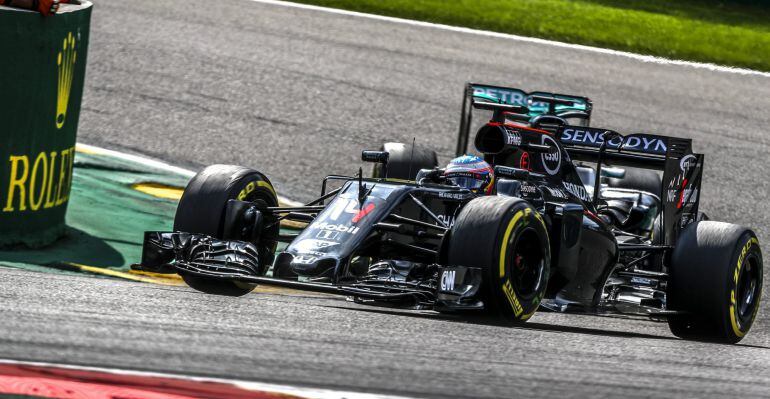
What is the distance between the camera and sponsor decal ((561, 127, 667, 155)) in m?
8.66

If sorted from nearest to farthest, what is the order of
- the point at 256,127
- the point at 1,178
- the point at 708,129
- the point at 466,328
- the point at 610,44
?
1. the point at 466,328
2. the point at 1,178
3. the point at 256,127
4. the point at 708,129
5. the point at 610,44

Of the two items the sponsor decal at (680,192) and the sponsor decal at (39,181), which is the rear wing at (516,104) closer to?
the sponsor decal at (680,192)

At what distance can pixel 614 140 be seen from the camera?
29.0 feet

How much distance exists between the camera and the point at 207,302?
21.1 feet

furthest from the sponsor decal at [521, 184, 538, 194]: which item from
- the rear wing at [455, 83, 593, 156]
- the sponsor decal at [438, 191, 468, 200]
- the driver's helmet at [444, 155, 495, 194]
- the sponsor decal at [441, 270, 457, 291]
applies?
the sponsor decal at [441, 270, 457, 291]

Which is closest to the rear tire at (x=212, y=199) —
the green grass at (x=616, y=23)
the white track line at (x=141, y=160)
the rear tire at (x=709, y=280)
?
the rear tire at (x=709, y=280)

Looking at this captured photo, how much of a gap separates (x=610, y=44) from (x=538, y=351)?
10.5 meters

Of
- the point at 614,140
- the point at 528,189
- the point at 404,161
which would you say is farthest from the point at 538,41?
the point at 528,189

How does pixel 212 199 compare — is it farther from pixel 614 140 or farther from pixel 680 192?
pixel 680 192

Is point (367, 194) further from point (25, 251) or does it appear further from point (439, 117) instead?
point (439, 117)

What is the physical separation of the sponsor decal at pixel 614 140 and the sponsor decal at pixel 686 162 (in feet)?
0.46

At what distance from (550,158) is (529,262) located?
1.38 meters

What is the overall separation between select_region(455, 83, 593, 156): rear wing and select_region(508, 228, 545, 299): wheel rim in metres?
1.35

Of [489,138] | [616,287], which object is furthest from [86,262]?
[616,287]
